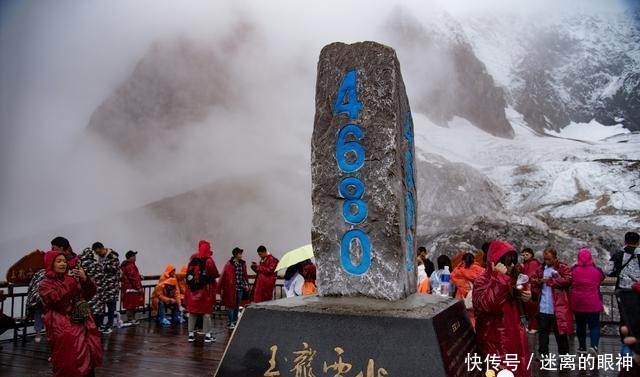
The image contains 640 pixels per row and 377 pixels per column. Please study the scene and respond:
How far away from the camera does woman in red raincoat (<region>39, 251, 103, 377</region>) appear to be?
4.02 meters

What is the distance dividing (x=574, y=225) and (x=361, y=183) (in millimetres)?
16248

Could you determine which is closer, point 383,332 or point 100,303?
point 383,332

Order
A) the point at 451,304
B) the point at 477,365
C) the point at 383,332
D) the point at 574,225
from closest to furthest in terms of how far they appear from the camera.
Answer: the point at 383,332
the point at 477,365
the point at 451,304
the point at 574,225

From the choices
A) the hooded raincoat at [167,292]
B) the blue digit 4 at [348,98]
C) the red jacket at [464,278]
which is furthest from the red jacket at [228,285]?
the blue digit 4 at [348,98]

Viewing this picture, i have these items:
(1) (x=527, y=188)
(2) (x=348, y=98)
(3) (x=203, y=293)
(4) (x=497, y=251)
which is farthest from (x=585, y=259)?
(1) (x=527, y=188)

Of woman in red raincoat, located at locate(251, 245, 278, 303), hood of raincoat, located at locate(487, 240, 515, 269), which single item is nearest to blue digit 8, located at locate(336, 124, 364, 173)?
hood of raincoat, located at locate(487, 240, 515, 269)

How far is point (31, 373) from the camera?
18.0 ft

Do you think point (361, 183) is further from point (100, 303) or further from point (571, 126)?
point (571, 126)

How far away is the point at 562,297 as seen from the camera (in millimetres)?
6094

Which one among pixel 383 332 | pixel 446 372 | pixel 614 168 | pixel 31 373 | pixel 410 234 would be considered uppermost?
pixel 614 168

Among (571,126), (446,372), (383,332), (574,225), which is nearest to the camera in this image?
(446,372)

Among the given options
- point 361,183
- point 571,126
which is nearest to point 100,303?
point 361,183

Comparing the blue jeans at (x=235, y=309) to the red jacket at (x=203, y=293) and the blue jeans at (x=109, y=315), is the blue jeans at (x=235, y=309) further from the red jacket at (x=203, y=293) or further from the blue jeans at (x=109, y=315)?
the blue jeans at (x=109, y=315)

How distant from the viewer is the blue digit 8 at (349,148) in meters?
4.31
